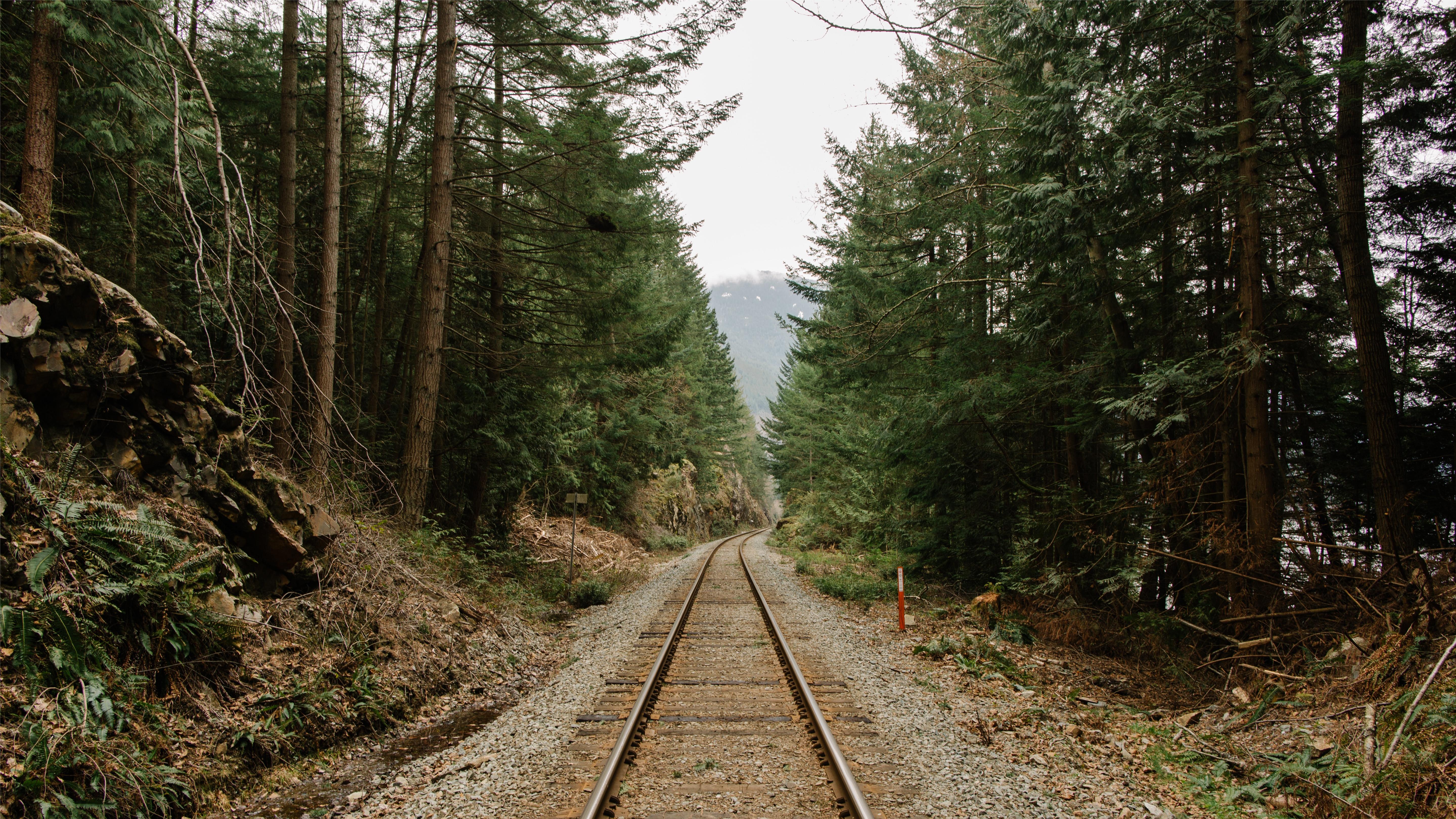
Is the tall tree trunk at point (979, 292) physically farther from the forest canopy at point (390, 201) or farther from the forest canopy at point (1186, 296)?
the forest canopy at point (390, 201)

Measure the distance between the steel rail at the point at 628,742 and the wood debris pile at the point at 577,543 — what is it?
8553 mm

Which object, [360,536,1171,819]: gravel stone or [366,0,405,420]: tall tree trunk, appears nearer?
[360,536,1171,819]: gravel stone

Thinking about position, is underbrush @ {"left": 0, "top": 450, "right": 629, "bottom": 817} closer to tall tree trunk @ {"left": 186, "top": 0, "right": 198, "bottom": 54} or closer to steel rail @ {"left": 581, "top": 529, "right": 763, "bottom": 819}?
steel rail @ {"left": 581, "top": 529, "right": 763, "bottom": 819}

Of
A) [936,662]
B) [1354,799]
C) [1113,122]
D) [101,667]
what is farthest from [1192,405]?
[101,667]

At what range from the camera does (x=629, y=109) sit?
10383 mm

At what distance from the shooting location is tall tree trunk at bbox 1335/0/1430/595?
6301mm

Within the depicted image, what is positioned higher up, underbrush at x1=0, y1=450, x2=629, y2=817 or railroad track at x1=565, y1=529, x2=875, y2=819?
underbrush at x1=0, y1=450, x2=629, y2=817

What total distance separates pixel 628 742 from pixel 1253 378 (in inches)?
309

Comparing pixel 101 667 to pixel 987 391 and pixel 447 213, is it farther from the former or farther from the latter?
pixel 987 391

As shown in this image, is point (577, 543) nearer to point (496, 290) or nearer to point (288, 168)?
point (496, 290)

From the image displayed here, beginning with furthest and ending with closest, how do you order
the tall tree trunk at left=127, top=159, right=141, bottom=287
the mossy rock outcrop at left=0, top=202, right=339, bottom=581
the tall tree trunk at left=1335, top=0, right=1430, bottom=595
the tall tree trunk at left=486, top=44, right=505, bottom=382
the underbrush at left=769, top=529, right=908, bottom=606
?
the underbrush at left=769, top=529, right=908, bottom=606 < the tall tree trunk at left=486, top=44, right=505, bottom=382 < the tall tree trunk at left=127, top=159, right=141, bottom=287 < the tall tree trunk at left=1335, top=0, right=1430, bottom=595 < the mossy rock outcrop at left=0, top=202, right=339, bottom=581

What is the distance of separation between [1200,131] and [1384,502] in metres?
4.31

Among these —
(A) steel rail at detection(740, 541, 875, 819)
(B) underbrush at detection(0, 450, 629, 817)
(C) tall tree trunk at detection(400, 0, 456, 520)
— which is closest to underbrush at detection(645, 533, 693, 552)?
(C) tall tree trunk at detection(400, 0, 456, 520)

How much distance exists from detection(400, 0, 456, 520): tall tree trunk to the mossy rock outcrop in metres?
3.40
